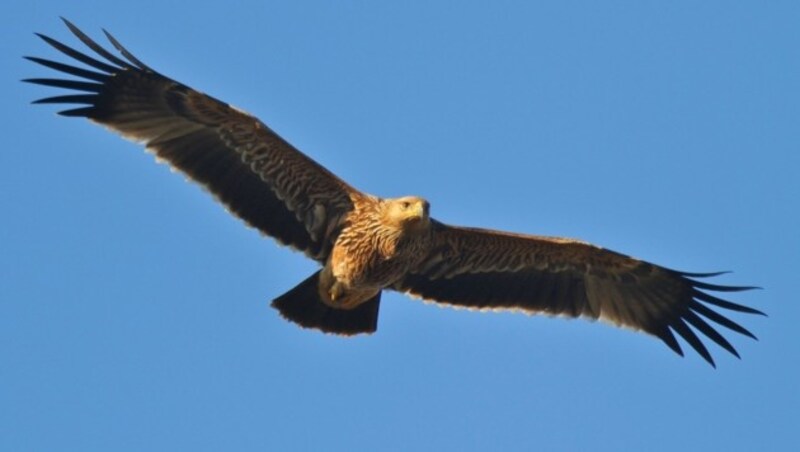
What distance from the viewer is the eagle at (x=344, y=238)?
52.3ft

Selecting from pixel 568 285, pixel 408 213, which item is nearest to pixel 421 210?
pixel 408 213

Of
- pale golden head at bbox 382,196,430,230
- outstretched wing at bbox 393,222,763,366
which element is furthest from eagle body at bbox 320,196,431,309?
outstretched wing at bbox 393,222,763,366

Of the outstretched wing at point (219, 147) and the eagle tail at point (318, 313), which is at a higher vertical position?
the outstretched wing at point (219, 147)

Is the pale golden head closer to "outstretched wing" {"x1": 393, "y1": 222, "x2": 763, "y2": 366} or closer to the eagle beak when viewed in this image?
the eagle beak

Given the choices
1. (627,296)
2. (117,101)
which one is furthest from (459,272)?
(117,101)

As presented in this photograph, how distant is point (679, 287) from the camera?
57.2 feet

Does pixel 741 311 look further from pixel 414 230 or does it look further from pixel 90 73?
pixel 90 73

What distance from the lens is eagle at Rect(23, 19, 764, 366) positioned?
15.9 meters

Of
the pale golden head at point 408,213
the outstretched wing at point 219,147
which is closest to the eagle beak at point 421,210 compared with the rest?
the pale golden head at point 408,213

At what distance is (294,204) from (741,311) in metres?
4.29

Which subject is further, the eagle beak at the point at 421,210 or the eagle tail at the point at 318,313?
the eagle tail at the point at 318,313

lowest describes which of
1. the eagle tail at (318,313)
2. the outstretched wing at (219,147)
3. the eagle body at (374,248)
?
the eagle tail at (318,313)

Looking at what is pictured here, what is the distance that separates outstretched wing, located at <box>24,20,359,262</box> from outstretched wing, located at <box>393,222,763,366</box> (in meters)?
1.17

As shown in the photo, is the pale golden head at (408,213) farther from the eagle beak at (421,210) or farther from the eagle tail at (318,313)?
the eagle tail at (318,313)
